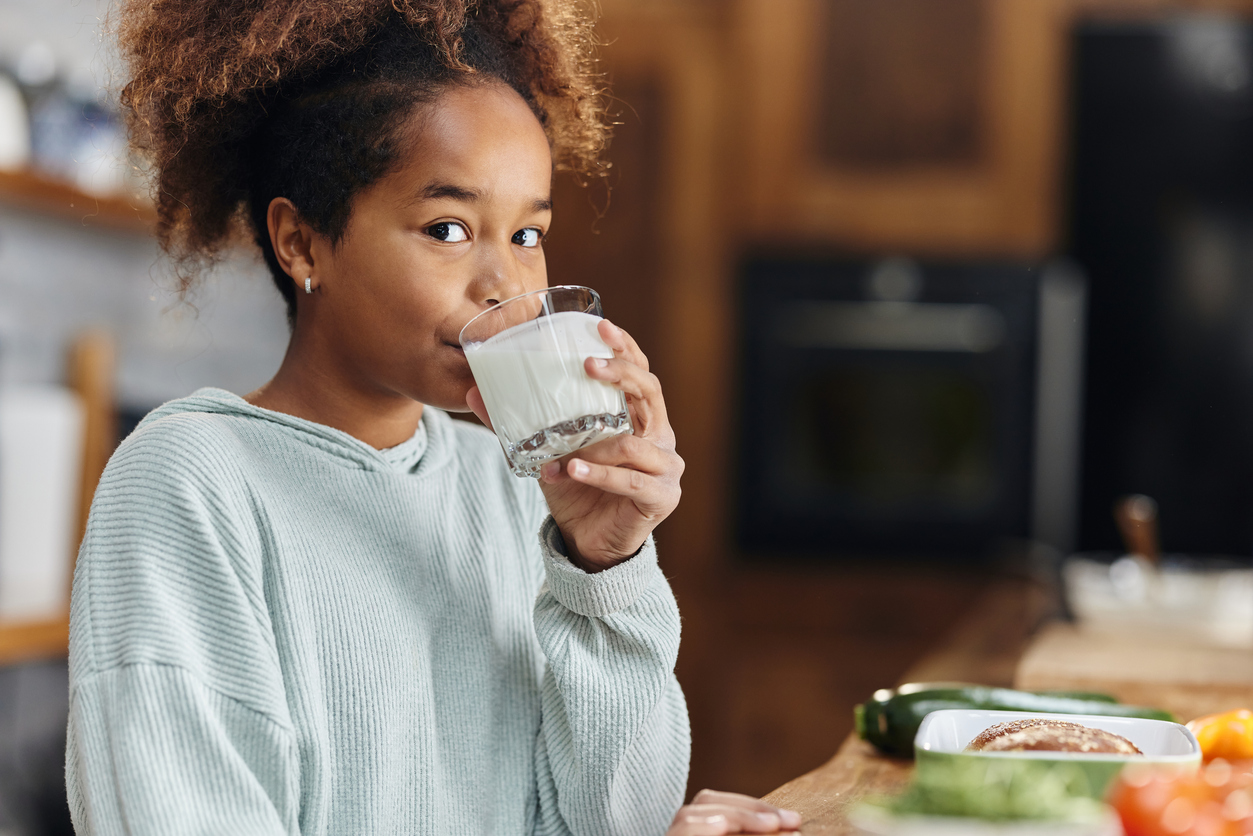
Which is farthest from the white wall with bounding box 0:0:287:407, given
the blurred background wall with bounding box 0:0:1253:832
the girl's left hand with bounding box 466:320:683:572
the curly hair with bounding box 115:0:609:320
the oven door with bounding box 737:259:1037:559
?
the girl's left hand with bounding box 466:320:683:572

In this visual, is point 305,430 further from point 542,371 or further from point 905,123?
point 905,123

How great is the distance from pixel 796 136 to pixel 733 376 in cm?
62

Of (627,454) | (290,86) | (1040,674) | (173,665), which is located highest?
(290,86)

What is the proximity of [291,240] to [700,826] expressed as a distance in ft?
1.75

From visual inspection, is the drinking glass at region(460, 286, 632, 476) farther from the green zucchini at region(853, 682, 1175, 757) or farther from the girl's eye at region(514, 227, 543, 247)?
the green zucchini at region(853, 682, 1175, 757)

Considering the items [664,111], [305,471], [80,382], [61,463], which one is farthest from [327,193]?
[664,111]

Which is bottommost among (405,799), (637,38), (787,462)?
(787,462)

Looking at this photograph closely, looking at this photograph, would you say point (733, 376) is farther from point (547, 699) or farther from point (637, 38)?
point (547, 699)

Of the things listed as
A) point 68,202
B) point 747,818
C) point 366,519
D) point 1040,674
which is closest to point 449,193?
point 366,519

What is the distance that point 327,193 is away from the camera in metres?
0.94

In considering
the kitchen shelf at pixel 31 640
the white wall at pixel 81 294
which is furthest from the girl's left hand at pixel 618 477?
the white wall at pixel 81 294

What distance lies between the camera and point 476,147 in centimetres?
92

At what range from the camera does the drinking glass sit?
812mm

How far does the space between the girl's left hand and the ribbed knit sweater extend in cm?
2
